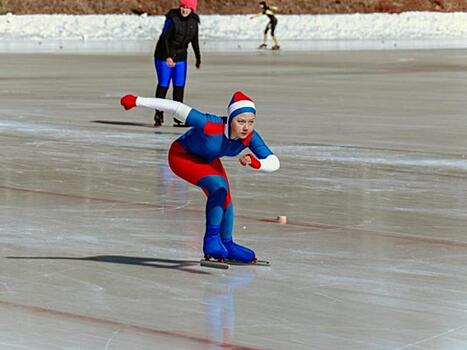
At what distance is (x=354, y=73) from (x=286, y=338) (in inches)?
1004

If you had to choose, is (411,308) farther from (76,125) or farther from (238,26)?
(238,26)

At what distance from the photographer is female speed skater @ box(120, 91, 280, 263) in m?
7.71

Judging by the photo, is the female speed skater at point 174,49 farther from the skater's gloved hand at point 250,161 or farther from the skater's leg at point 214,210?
the skater's gloved hand at point 250,161

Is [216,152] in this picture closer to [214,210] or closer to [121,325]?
[214,210]

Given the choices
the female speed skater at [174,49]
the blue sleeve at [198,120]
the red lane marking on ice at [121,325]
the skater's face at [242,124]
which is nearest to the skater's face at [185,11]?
the female speed skater at [174,49]

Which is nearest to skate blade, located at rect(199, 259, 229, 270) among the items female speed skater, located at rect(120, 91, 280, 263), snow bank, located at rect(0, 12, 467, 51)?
female speed skater, located at rect(120, 91, 280, 263)

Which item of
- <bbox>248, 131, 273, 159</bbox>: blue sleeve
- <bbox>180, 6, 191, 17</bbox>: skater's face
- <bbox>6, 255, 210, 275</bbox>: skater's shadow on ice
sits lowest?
<bbox>6, 255, 210, 275</bbox>: skater's shadow on ice

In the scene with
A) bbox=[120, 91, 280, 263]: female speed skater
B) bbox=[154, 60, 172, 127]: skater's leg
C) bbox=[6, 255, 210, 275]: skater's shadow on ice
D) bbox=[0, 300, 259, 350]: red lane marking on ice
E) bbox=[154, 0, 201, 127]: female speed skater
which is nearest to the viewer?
bbox=[0, 300, 259, 350]: red lane marking on ice

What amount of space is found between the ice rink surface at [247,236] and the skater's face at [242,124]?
78 cm

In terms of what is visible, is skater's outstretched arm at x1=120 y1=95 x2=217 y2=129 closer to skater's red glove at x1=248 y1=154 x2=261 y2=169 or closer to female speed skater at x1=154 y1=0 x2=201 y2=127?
skater's red glove at x1=248 y1=154 x2=261 y2=169

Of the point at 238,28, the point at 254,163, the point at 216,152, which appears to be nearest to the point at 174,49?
the point at 216,152

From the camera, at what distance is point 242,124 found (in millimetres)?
7676

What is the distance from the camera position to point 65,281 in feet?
25.0

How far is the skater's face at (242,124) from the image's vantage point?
7.66m
